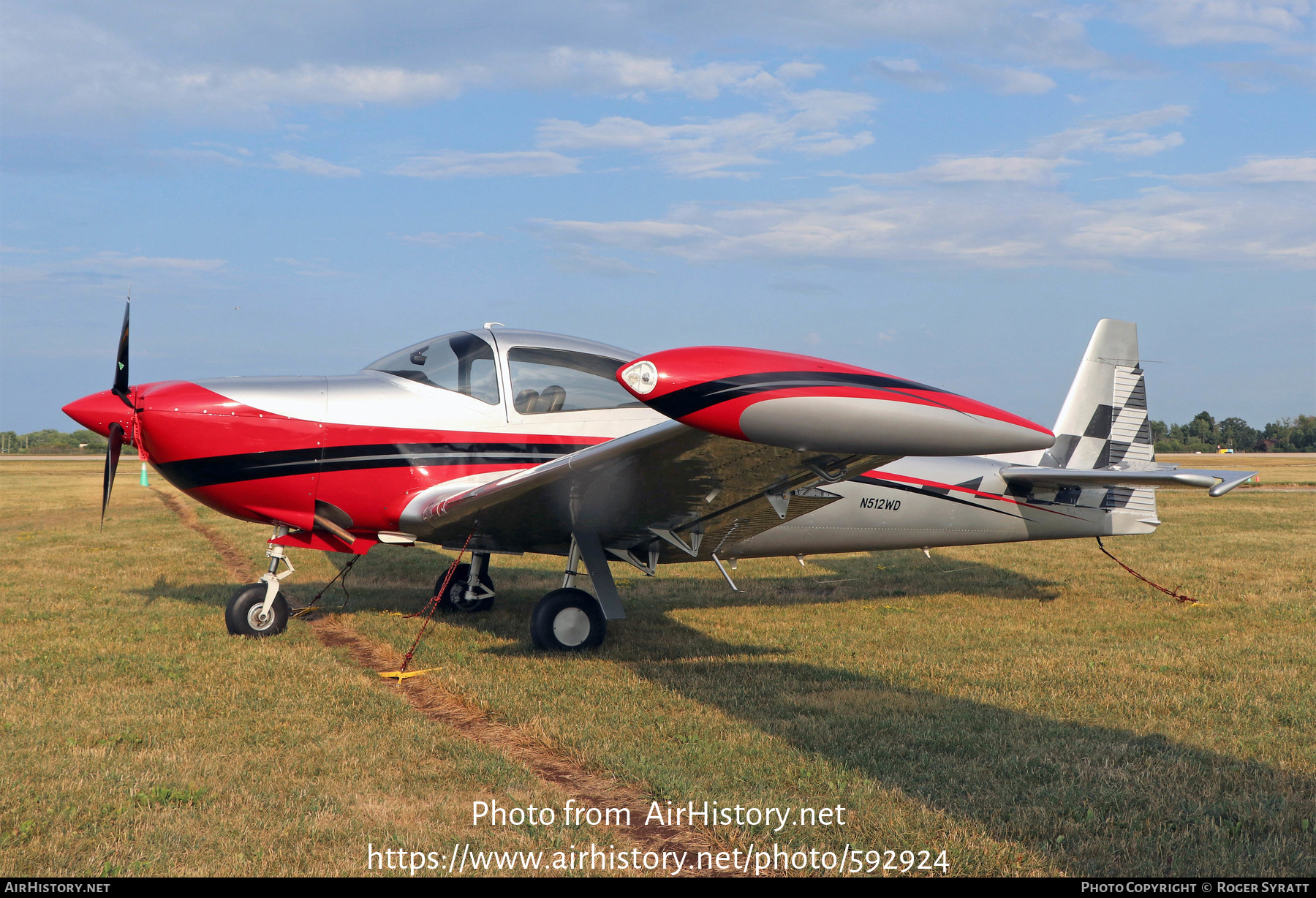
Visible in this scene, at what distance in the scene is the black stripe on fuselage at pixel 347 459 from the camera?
638cm

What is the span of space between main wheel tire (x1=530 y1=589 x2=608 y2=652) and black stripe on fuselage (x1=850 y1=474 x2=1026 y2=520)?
2827mm

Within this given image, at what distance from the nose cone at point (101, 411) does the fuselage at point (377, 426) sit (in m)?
0.01

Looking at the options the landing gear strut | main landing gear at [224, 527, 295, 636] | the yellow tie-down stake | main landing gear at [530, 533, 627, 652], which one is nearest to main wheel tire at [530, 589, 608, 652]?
main landing gear at [530, 533, 627, 652]

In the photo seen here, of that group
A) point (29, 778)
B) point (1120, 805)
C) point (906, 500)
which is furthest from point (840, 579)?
point (29, 778)

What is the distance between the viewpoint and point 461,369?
22.4 ft

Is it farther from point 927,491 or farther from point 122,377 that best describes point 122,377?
point 927,491

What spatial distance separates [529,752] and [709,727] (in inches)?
40.3

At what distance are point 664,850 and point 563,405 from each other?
167 inches

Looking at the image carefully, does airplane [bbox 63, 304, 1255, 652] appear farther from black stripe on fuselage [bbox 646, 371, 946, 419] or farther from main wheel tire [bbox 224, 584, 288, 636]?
black stripe on fuselage [bbox 646, 371, 946, 419]

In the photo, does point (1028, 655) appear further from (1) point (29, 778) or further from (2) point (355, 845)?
(1) point (29, 778)

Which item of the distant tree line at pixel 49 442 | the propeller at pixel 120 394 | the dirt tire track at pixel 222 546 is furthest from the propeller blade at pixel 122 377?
the distant tree line at pixel 49 442

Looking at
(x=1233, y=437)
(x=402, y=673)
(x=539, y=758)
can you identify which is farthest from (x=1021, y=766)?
(x=1233, y=437)

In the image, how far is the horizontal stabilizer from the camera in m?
5.94

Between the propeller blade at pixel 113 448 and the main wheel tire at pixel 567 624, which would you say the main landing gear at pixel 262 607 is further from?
the main wheel tire at pixel 567 624
